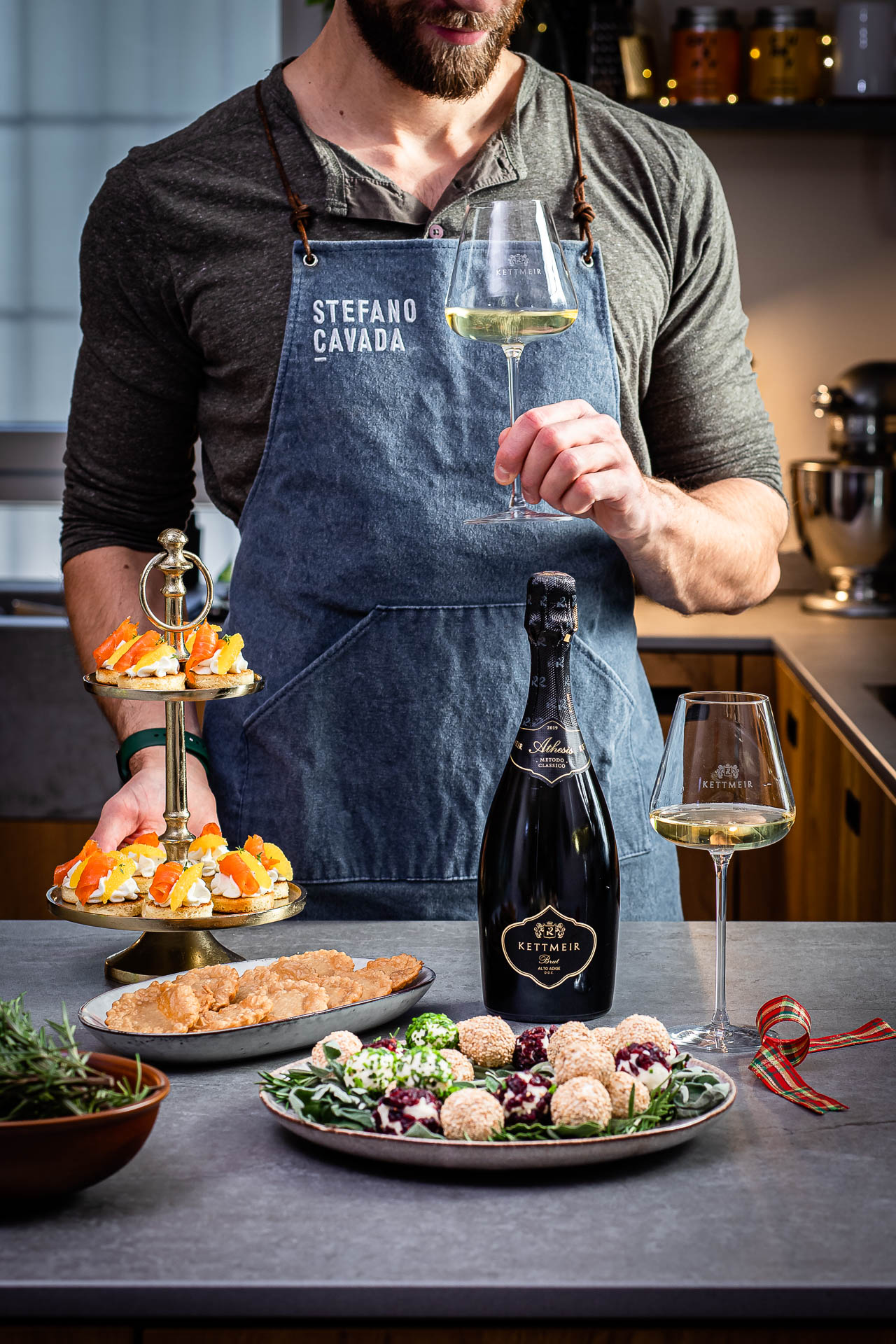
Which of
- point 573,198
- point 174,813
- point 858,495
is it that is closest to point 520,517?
point 174,813

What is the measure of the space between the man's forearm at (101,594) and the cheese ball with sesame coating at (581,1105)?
2.65 feet

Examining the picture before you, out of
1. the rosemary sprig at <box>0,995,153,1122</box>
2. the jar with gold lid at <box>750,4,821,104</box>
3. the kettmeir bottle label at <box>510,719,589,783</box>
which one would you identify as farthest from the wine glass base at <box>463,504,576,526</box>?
the jar with gold lid at <box>750,4,821,104</box>

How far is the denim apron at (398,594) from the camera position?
137cm

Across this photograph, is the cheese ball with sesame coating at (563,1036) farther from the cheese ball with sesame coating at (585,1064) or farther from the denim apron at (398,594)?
the denim apron at (398,594)

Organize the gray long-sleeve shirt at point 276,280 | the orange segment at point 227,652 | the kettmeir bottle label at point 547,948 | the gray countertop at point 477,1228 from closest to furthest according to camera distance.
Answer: the gray countertop at point 477,1228, the kettmeir bottle label at point 547,948, the orange segment at point 227,652, the gray long-sleeve shirt at point 276,280

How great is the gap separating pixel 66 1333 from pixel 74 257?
10.3ft

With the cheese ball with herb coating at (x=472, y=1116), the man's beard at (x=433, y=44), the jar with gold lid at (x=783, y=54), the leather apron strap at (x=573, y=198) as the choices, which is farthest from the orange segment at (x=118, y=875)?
the jar with gold lid at (x=783, y=54)

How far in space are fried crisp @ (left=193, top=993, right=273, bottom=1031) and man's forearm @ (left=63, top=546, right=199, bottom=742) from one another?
61cm

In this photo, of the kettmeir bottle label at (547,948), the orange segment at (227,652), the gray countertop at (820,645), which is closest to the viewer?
the kettmeir bottle label at (547,948)

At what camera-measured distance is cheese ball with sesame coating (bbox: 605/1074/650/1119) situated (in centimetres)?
75

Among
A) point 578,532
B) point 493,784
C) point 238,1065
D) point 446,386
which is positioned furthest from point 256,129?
point 238,1065

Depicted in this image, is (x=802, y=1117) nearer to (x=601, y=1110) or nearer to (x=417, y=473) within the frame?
(x=601, y=1110)

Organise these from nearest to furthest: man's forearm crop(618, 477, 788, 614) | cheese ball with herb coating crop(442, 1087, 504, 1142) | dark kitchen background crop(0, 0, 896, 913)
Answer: cheese ball with herb coating crop(442, 1087, 504, 1142), man's forearm crop(618, 477, 788, 614), dark kitchen background crop(0, 0, 896, 913)

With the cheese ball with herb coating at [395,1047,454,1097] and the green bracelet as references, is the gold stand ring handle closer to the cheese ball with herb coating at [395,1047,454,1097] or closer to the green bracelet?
the green bracelet
